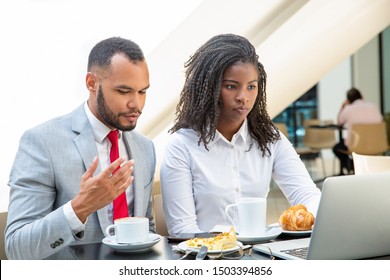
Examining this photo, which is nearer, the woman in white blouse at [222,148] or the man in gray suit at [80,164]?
the man in gray suit at [80,164]

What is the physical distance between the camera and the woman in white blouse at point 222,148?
1.81m

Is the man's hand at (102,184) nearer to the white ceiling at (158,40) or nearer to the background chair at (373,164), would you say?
the white ceiling at (158,40)

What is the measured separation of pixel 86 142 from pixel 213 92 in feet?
1.51

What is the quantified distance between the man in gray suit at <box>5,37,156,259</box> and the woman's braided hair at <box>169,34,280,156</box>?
209 mm

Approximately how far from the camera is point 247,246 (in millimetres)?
1318

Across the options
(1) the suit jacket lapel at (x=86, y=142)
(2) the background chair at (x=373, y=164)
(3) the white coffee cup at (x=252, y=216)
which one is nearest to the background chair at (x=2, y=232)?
(1) the suit jacket lapel at (x=86, y=142)

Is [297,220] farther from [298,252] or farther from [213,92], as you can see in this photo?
[213,92]

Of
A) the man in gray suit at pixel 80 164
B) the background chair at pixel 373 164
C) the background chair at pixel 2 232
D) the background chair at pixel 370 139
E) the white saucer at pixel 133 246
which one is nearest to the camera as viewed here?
the white saucer at pixel 133 246

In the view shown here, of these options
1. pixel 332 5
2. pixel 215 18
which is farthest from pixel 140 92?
pixel 332 5

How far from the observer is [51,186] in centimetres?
161

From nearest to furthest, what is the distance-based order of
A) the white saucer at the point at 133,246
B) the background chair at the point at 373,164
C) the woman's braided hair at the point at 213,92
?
the white saucer at the point at 133,246 < the woman's braided hair at the point at 213,92 < the background chair at the point at 373,164

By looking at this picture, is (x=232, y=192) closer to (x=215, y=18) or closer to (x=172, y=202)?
(x=172, y=202)

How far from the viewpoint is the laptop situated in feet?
3.79
